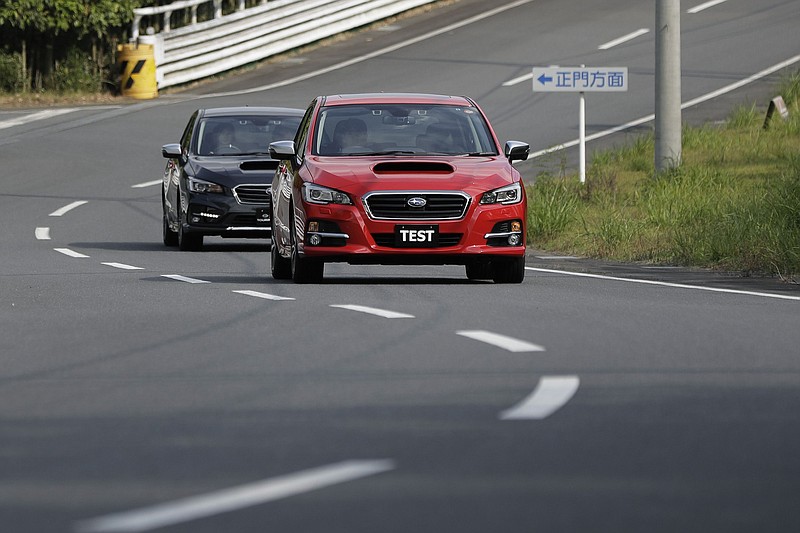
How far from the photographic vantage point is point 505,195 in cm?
1515

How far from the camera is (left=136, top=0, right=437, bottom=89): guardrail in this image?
41.2 meters

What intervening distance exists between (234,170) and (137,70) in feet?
65.0

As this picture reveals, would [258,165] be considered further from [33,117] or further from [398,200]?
[33,117]

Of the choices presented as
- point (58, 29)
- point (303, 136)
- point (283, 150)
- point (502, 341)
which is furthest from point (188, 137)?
point (58, 29)

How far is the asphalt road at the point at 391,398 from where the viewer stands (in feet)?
18.8

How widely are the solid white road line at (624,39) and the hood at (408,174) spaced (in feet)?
84.1

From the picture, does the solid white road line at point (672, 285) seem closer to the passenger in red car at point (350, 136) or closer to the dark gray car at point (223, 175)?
the passenger in red car at point (350, 136)

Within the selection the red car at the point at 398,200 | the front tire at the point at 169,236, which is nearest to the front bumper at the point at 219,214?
the front tire at the point at 169,236

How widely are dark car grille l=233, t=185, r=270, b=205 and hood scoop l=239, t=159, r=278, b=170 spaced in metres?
0.30

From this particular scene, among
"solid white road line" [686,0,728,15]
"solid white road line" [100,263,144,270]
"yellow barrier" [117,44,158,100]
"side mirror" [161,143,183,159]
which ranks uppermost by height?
"solid white road line" [686,0,728,15]

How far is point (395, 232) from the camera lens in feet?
48.6

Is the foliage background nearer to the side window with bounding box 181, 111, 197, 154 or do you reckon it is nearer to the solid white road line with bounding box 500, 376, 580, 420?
the side window with bounding box 181, 111, 197, 154

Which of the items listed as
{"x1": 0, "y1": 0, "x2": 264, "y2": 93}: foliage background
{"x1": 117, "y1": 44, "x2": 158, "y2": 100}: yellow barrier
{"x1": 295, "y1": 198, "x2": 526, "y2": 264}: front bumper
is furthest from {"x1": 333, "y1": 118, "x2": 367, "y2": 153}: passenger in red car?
{"x1": 117, "y1": 44, "x2": 158, "y2": 100}: yellow barrier

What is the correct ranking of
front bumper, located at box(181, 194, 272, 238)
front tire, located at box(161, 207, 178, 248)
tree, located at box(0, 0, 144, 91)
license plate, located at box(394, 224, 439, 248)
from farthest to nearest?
tree, located at box(0, 0, 144, 91)
front tire, located at box(161, 207, 178, 248)
front bumper, located at box(181, 194, 272, 238)
license plate, located at box(394, 224, 439, 248)
